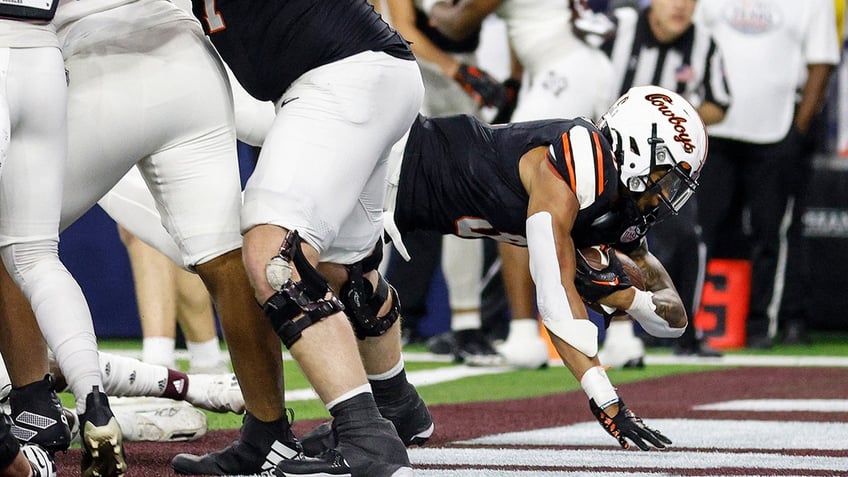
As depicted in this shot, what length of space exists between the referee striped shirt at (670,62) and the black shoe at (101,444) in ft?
15.8

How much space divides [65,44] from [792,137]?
18.0 feet

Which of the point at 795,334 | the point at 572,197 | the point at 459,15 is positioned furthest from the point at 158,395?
the point at 795,334

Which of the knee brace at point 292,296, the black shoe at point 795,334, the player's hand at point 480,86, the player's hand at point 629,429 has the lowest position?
the black shoe at point 795,334

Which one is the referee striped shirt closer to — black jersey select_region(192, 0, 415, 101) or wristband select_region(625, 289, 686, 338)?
wristband select_region(625, 289, 686, 338)

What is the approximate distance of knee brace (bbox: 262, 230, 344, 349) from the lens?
9.75 ft

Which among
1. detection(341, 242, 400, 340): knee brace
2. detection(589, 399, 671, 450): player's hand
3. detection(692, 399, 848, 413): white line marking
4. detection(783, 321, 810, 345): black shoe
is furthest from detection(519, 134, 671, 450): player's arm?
detection(783, 321, 810, 345): black shoe

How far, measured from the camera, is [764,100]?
800 cm

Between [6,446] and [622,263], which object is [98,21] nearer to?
[6,446]

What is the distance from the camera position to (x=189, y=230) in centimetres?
322

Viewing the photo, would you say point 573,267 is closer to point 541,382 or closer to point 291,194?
point 291,194

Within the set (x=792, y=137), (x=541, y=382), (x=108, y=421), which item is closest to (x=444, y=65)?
(x=541, y=382)

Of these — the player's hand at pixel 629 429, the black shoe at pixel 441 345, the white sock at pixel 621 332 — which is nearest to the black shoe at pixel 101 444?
the player's hand at pixel 629 429

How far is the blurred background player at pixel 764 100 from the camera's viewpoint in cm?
798

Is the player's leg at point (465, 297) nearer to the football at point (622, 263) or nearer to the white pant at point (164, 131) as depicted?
the football at point (622, 263)
